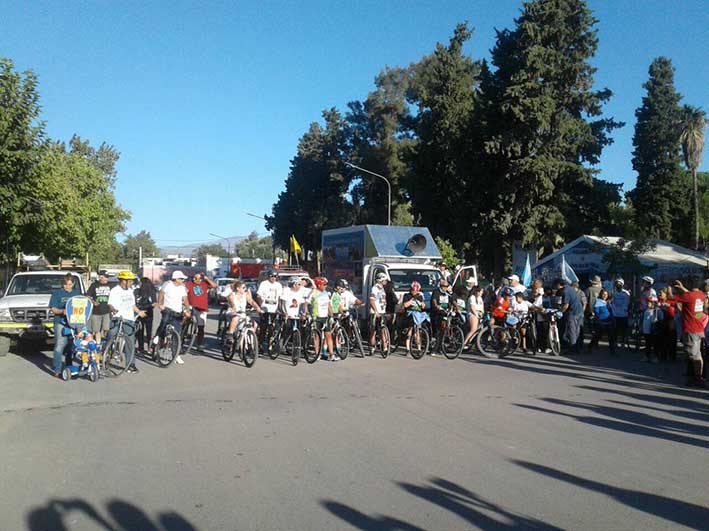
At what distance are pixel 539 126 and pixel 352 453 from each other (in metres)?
31.0

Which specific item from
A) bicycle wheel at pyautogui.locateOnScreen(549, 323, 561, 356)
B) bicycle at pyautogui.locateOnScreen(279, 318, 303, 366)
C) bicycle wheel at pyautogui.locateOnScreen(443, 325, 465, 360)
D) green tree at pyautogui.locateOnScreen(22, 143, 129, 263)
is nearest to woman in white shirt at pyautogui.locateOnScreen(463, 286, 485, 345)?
bicycle wheel at pyautogui.locateOnScreen(443, 325, 465, 360)

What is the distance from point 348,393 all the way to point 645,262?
17.6 meters

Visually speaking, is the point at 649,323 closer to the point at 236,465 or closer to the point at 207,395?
the point at 207,395

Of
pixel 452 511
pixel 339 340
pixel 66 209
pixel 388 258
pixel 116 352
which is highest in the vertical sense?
pixel 66 209

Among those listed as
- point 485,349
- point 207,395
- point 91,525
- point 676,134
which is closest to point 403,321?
point 485,349

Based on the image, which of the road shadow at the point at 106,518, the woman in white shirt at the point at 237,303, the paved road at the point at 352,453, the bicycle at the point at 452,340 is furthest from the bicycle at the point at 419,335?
the road shadow at the point at 106,518

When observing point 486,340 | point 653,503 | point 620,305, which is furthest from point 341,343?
point 653,503

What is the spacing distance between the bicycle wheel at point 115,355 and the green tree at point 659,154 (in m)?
46.0

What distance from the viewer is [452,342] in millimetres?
14922

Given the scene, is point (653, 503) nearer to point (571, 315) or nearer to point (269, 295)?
point (571, 315)

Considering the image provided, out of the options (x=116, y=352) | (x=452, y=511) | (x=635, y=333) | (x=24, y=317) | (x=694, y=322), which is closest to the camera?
(x=452, y=511)

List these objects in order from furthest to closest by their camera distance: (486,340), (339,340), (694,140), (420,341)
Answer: (694,140) < (486,340) < (420,341) < (339,340)

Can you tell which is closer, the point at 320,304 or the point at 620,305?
the point at 320,304

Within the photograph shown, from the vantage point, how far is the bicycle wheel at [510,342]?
1509 cm
